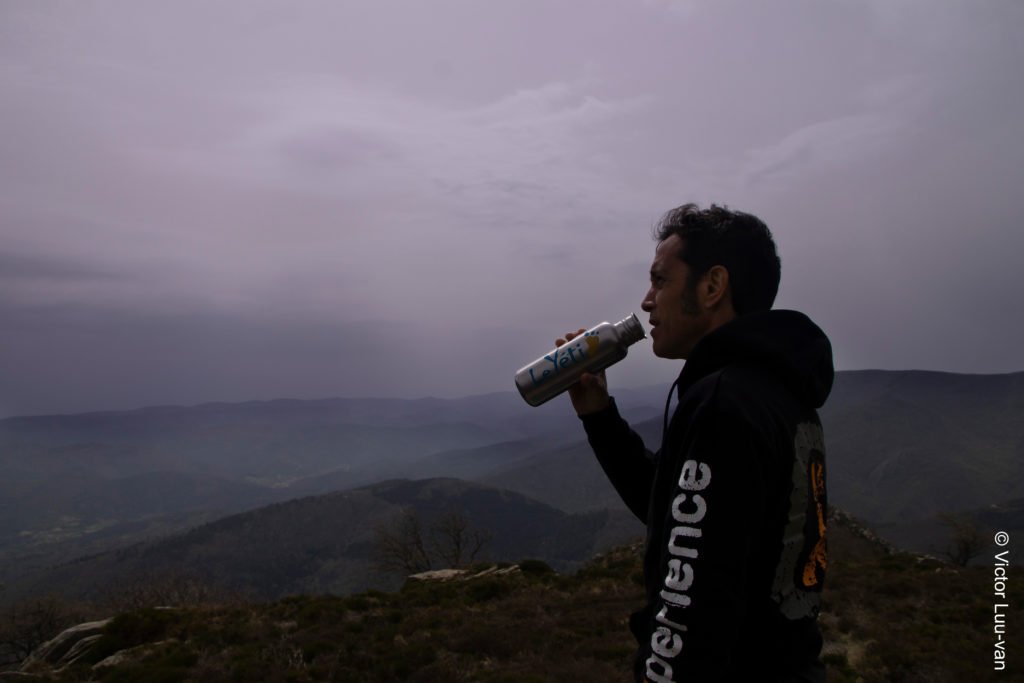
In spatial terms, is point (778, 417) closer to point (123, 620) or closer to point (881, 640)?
point (881, 640)

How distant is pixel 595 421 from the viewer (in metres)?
3.94

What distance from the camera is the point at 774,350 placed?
2.55 metres

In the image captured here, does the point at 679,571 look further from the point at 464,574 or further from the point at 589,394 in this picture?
the point at 464,574

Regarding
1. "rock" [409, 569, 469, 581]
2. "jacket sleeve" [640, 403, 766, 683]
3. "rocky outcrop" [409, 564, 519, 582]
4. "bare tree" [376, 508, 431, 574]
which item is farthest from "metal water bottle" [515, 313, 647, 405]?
"bare tree" [376, 508, 431, 574]

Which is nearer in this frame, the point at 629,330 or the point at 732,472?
the point at 732,472

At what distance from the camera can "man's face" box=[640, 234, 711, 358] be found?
9.55 feet

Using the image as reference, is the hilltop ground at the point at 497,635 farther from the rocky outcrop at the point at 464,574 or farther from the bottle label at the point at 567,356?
the bottle label at the point at 567,356

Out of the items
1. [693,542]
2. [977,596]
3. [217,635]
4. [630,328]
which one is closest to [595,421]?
[630,328]

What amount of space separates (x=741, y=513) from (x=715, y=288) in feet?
3.84

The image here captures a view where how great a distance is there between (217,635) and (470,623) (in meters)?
8.76

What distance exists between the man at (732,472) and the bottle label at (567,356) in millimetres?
964

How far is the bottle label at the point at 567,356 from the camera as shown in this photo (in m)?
4.14

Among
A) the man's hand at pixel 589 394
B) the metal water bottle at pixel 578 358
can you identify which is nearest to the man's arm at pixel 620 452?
the man's hand at pixel 589 394

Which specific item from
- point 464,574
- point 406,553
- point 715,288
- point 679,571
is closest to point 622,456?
point 715,288
